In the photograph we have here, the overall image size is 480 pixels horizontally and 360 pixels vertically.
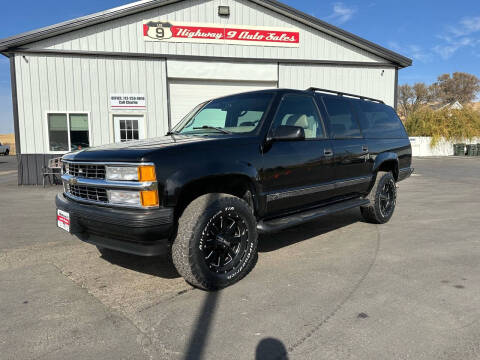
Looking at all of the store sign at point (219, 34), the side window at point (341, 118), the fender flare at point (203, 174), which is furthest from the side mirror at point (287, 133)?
the store sign at point (219, 34)

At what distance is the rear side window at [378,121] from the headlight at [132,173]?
3.49 m

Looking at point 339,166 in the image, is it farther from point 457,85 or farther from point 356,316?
point 457,85

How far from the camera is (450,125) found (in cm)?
2845

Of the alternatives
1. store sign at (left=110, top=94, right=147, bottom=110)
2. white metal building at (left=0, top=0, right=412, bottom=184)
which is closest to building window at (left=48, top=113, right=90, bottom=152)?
white metal building at (left=0, top=0, right=412, bottom=184)

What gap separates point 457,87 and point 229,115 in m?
70.9

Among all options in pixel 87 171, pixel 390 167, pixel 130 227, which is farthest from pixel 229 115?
pixel 390 167

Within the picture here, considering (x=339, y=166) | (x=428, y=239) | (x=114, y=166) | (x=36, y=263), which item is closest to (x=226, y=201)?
(x=114, y=166)

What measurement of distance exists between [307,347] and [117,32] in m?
11.8

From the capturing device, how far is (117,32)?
11531 mm

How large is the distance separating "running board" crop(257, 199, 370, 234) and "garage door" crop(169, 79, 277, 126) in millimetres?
8820

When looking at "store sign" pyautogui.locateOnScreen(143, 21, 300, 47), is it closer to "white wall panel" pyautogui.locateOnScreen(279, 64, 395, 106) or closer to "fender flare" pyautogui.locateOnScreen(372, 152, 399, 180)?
"white wall panel" pyautogui.locateOnScreen(279, 64, 395, 106)

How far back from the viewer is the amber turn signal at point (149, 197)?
9.16ft

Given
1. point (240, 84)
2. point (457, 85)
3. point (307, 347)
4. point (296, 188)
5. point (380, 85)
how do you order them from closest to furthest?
point (307, 347), point (296, 188), point (240, 84), point (380, 85), point (457, 85)

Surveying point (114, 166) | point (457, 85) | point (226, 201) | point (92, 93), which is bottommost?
point (226, 201)
